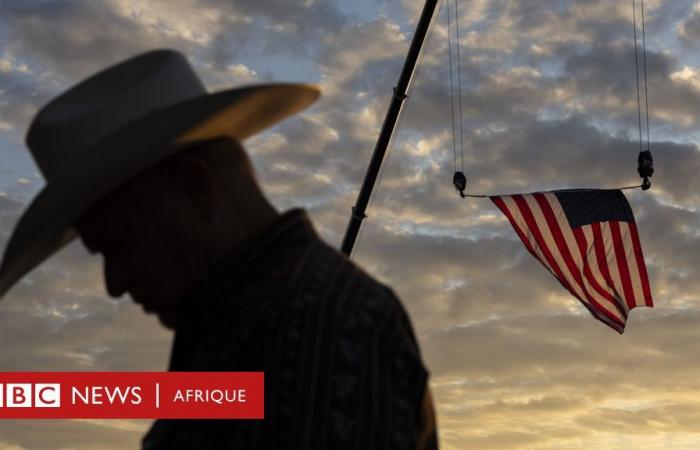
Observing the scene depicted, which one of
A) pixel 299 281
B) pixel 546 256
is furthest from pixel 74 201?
pixel 546 256

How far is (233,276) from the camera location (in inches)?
125

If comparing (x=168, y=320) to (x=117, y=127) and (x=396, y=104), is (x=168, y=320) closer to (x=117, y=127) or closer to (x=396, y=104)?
(x=117, y=127)

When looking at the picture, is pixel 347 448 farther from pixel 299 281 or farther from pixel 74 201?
pixel 74 201

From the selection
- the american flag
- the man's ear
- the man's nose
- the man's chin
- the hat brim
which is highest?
the american flag

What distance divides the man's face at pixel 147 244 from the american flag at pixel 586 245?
1357cm

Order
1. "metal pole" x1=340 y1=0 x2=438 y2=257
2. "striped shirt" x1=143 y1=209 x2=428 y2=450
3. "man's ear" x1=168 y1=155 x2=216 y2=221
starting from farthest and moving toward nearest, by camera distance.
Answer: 1. "metal pole" x1=340 y1=0 x2=438 y2=257
2. "man's ear" x1=168 y1=155 x2=216 y2=221
3. "striped shirt" x1=143 y1=209 x2=428 y2=450

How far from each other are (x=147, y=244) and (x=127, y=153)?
0.31 metres

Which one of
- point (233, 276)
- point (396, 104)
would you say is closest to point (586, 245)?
point (396, 104)

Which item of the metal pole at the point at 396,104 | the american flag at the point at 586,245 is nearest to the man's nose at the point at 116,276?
the metal pole at the point at 396,104

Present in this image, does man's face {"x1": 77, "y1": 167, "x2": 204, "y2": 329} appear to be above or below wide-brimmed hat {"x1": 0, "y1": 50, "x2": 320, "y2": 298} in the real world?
below

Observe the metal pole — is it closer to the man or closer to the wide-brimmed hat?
the wide-brimmed hat

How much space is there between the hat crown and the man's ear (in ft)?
2.01

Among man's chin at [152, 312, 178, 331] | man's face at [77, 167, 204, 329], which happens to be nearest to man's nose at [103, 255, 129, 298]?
man's face at [77, 167, 204, 329]

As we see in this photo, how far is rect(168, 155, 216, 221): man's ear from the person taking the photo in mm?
3293
